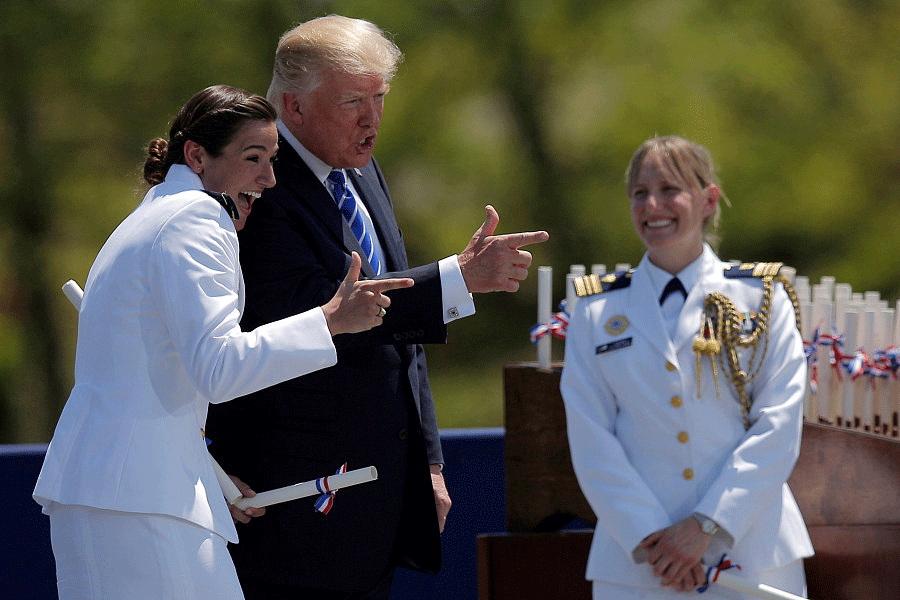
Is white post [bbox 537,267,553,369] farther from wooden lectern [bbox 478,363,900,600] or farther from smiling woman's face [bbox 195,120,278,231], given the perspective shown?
smiling woman's face [bbox 195,120,278,231]

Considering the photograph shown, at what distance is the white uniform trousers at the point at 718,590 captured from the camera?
2818 mm

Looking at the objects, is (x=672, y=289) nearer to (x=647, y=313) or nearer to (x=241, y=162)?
(x=647, y=313)

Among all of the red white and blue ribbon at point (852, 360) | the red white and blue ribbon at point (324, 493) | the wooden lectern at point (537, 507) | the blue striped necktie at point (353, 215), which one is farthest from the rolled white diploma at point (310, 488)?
the red white and blue ribbon at point (852, 360)

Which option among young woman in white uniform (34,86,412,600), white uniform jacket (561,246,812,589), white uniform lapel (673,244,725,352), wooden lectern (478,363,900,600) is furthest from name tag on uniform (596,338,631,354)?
young woman in white uniform (34,86,412,600)

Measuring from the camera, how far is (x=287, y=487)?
2.35 meters

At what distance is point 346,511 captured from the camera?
270cm

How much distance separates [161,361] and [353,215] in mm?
958

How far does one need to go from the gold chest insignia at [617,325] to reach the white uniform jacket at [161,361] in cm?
118

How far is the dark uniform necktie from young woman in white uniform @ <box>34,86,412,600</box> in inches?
47.8

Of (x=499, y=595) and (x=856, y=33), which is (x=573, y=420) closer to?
(x=499, y=595)

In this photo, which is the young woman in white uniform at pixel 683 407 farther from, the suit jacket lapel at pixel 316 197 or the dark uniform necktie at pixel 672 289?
the suit jacket lapel at pixel 316 197

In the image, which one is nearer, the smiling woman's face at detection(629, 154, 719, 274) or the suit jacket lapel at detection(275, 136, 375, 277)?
the suit jacket lapel at detection(275, 136, 375, 277)

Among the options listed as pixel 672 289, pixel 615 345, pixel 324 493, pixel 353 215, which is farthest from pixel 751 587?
pixel 353 215

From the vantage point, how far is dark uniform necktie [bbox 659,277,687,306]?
3.04 metres
